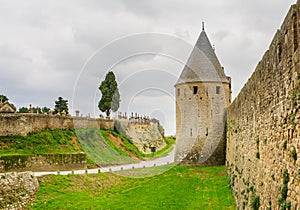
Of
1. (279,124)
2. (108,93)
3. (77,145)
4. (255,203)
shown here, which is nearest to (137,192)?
(255,203)

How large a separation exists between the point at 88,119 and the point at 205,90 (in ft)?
60.4

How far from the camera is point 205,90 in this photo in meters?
31.0

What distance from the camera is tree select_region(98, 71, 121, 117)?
4991 cm

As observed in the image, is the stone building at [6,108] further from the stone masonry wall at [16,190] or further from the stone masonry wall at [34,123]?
the stone masonry wall at [16,190]

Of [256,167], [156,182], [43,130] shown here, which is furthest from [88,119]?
[256,167]

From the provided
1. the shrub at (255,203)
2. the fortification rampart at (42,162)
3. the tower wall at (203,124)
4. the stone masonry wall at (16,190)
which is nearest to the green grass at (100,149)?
the fortification rampart at (42,162)

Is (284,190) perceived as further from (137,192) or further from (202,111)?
(202,111)

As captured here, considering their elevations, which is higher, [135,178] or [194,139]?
[194,139]

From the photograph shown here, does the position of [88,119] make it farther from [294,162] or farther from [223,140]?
[294,162]

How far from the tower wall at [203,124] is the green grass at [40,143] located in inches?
424

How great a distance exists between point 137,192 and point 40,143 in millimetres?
14635

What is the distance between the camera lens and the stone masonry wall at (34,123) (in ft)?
107

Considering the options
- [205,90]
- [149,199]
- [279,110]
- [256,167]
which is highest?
[205,90]

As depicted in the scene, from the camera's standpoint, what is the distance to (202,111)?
102 ft
